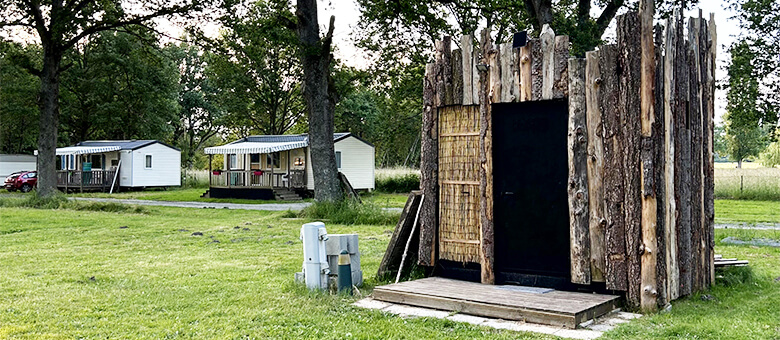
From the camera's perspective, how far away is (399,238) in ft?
28.1

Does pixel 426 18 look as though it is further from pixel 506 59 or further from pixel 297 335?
pixel 297 335

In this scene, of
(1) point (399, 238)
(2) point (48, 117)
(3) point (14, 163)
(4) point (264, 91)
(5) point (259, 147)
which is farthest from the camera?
(4) point (264, 91)

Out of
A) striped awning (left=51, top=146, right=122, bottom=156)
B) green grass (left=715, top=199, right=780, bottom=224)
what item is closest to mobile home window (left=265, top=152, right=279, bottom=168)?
striped awning (left=51, top=146, right=122, bottom=156)

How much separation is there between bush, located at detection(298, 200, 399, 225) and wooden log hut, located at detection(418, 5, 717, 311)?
29.3ft

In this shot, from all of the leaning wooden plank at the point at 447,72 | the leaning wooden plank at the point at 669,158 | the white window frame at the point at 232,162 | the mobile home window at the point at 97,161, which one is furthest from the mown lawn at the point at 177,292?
the mobile home window at the point at 97,161

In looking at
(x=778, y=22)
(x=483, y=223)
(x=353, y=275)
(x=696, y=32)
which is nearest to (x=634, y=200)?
(x=483, y=223)

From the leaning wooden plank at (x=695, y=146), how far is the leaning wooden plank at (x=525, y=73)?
5.22ft

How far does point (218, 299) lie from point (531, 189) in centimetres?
335

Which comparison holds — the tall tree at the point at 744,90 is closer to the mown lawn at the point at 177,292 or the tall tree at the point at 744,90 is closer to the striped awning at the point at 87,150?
the mown lawn at the point at 177,292

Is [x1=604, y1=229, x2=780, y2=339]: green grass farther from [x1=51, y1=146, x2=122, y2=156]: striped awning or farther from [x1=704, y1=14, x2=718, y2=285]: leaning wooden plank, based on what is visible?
[x1=51, y1=146, x2=122, y2=156]: striped awning

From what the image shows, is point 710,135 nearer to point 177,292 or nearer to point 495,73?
point 495,73

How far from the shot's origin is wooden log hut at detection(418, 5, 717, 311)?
6.76 metres

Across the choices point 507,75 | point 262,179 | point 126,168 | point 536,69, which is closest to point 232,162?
point 262,179

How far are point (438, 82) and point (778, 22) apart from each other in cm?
2207
